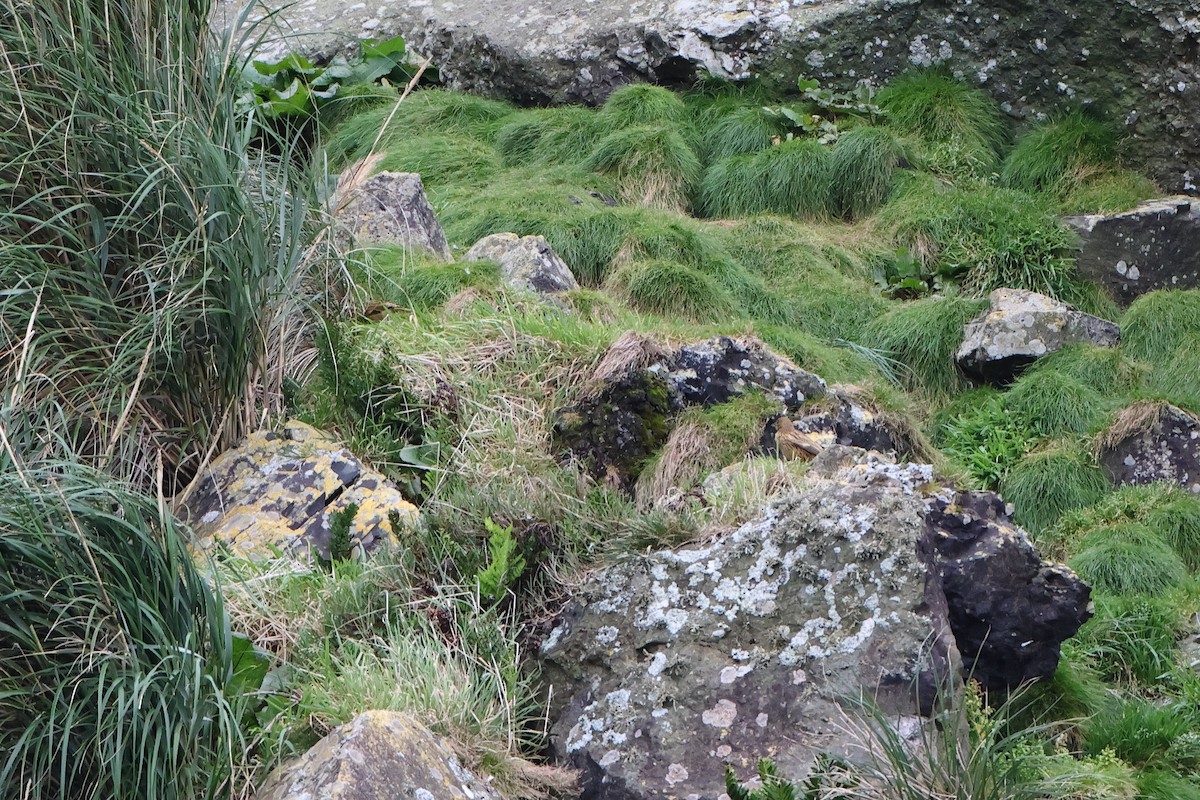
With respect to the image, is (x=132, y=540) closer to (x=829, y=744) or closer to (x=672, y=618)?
(x=672, y=618)

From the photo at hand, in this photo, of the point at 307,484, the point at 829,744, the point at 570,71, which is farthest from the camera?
the point at 570,71

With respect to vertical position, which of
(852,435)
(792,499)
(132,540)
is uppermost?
(132,540)

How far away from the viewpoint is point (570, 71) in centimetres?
903

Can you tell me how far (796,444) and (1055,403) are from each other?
223 centimetres

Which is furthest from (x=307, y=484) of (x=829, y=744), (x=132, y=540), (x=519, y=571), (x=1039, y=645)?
(x=1039, y=645)

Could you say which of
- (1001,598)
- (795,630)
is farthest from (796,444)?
(795,630)

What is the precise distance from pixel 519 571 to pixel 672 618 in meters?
0.47

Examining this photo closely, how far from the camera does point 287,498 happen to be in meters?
4.21

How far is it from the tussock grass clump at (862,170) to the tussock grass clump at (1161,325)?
1.67m

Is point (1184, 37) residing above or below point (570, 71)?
above

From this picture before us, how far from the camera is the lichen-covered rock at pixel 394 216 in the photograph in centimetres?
616

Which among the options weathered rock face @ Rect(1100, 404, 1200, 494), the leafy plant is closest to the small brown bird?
the leafy plant

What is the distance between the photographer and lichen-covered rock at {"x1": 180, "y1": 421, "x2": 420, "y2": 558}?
4.06 meters

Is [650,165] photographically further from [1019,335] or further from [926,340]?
[1019,335]
